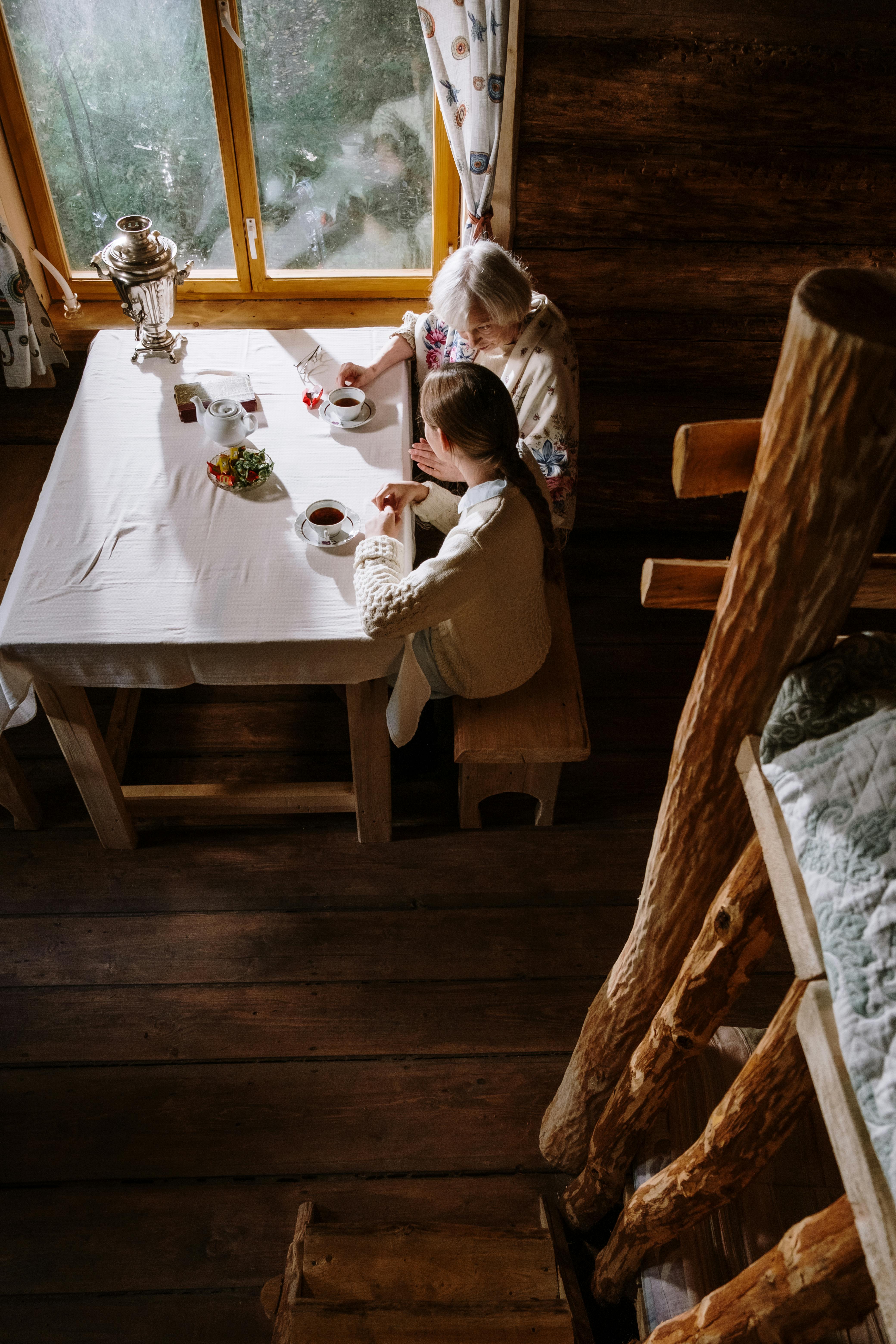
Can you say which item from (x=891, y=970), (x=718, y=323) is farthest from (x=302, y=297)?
(x=891, y=970)

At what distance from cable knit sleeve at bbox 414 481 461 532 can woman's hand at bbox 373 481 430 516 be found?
16 cm

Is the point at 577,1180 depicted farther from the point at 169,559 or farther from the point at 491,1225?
the point at 169,559

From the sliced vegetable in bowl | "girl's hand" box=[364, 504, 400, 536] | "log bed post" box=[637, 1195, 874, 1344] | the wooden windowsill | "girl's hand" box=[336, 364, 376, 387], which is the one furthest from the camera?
the wooden windowsill

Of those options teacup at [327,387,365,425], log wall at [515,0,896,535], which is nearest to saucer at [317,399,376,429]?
teacup at [327,387,365,425]

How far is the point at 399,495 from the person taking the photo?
7.10 feet

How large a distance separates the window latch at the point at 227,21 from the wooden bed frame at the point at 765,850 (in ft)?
7.86

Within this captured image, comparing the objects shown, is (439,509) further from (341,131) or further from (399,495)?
(341,131)

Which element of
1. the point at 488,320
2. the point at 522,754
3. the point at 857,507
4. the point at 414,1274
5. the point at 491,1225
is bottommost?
the point at 491,1225

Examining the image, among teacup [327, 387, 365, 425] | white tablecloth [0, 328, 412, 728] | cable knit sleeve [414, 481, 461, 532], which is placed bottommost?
cable knit sleeve [414, 481, 461, 532]

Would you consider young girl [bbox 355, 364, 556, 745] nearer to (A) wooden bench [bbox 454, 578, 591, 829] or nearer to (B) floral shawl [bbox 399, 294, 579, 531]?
(A) wooden bench [bbox 454, 578, 591, 829]

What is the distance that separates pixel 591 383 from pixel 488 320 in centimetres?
84

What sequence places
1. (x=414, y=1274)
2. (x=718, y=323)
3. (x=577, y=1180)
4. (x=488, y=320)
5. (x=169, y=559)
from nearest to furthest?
(x=414, y=1274) < (x=577, y=1180) < (x=169, y=559) < (x=488, y=320) < (x=718, y=323)

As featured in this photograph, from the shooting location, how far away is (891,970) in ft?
2.87

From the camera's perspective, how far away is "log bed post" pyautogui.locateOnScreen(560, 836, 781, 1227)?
1229 mm
